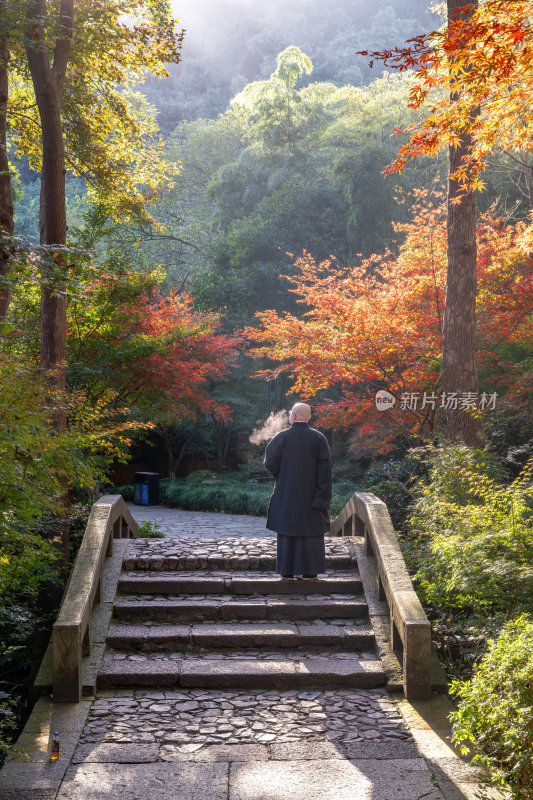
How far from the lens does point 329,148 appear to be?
21.9 m

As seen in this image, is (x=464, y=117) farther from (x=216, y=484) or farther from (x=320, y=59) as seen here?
(x=320, y=59)

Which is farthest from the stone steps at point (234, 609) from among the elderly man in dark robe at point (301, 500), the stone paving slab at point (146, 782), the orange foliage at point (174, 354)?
the orange foliage at point (174, 354)

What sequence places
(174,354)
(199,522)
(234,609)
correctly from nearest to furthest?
(234,609), (174,354), (199,522)

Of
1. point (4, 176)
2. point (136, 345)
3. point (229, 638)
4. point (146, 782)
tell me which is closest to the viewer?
point (146, 782)

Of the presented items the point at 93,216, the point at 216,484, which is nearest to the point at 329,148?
the point at 216,484

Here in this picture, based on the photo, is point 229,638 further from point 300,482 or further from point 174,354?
point 174,354

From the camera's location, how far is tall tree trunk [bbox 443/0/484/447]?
907cm

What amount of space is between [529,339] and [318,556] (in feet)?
19.2

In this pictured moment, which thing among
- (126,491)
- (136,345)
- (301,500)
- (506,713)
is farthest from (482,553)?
(126,491)

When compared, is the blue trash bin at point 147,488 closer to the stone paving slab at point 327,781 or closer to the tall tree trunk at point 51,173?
the tall tree trunk at point 51,173

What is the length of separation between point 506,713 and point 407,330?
7372 mm

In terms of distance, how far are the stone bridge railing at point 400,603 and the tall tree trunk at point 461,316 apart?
224 cm

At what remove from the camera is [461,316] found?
9.22 meters

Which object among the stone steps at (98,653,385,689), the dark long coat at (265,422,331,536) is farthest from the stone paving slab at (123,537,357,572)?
the stone steps at (98,653,385,689)
